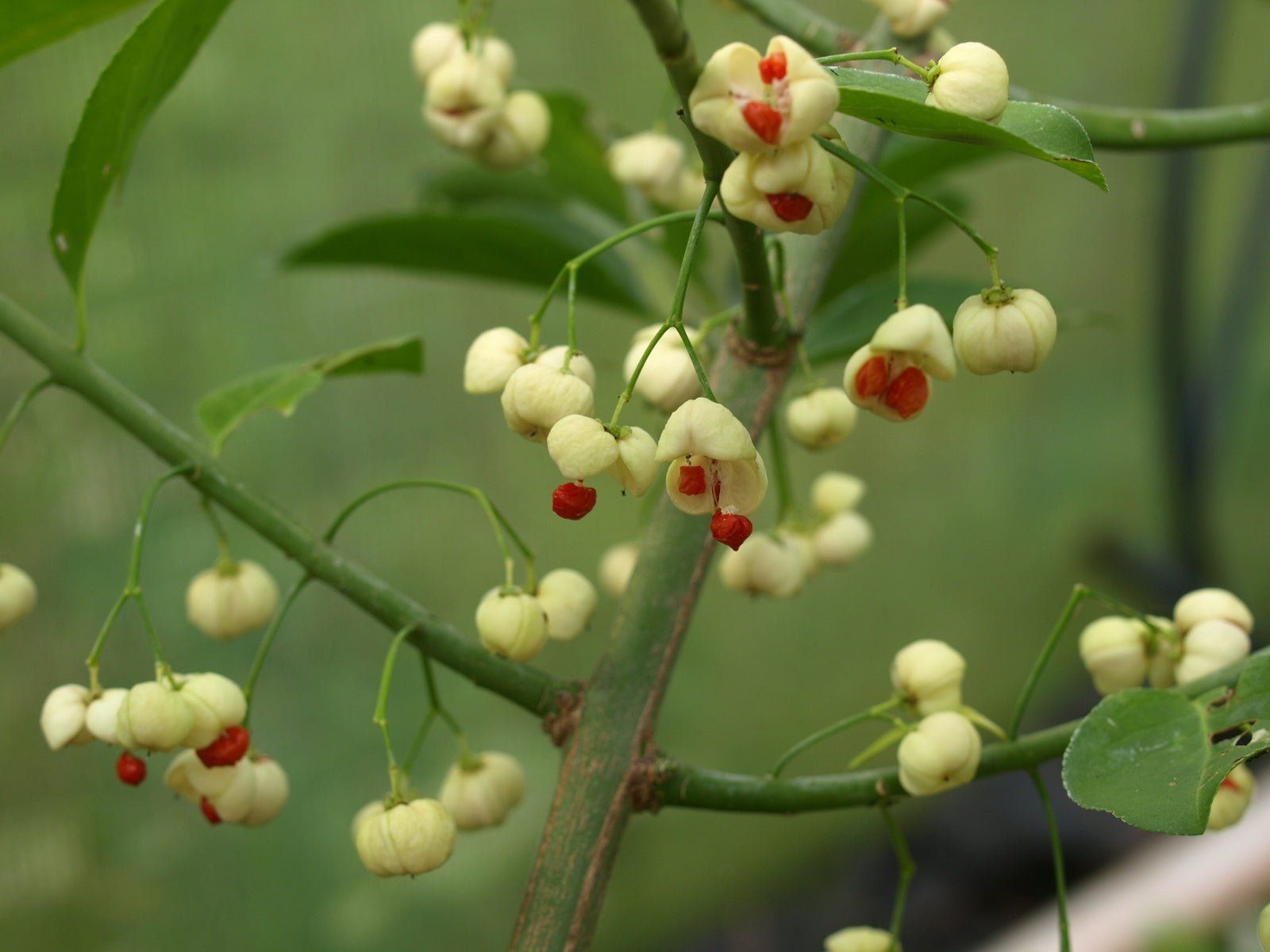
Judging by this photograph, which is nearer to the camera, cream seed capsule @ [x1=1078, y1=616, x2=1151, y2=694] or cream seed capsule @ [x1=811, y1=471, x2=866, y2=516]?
cream seed capsule @ [x1=1078, y1=616, x2=1151, y2=694]

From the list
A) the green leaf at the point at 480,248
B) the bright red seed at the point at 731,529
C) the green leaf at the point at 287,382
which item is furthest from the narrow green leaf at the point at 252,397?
the bright red seed at the point at 731,529

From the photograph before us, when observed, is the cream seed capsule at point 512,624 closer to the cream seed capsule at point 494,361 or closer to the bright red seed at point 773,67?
the cream seed capsule at point 494,361

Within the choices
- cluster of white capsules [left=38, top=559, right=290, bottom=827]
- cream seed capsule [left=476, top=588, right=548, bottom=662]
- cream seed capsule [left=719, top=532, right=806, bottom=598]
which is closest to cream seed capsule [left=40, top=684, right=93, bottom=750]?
cluster of white capsules [left=38, top=559, right=290, bottom=827]

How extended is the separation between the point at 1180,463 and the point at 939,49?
1582 mm

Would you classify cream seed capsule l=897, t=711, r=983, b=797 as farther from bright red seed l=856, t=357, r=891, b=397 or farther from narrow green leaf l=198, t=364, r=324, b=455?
narrow green leaf l=198, t=364, r=324, b=455

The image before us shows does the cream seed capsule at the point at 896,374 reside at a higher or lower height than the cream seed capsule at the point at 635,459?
higher

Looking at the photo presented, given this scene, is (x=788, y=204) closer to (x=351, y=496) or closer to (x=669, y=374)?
(x=669, y=374)

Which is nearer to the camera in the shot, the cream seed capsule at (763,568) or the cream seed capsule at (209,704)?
the cream seed capsule at (209,704)

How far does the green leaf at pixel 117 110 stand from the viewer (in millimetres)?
388

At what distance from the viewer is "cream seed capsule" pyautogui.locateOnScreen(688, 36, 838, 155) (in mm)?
248

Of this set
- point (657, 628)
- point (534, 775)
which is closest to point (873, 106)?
point (657, 628)

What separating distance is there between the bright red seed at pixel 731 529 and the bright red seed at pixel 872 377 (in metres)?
0.05

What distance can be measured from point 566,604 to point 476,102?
21cm

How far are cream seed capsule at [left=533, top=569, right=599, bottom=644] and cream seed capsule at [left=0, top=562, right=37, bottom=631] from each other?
0.57 feet
